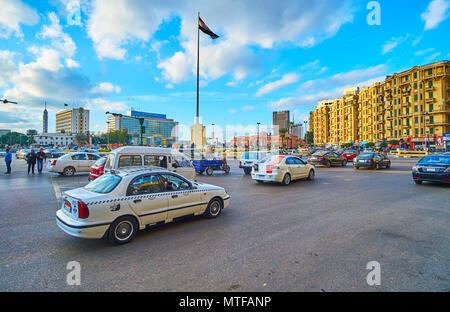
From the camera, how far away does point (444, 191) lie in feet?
31.2

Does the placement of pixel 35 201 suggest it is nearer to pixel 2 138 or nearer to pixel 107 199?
pixel 107 199

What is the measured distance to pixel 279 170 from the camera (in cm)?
1145

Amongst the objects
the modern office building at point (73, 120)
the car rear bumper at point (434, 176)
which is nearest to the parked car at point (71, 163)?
the car rear bumper at point (434, 176)

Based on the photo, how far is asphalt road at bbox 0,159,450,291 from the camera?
3107 millimetres

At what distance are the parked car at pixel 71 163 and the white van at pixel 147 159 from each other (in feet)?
25.2

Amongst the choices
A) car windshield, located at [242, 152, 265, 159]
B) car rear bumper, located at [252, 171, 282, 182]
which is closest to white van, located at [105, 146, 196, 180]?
car rear bumper, located at [252, 171, 282, 182]

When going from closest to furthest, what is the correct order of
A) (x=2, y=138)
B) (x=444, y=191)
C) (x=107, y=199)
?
(x=107, y=199)
(x=444, y=191)
(x=2, y=138)

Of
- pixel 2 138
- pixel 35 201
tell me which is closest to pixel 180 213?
pixel 35 201

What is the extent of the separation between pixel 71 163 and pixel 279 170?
13496mm

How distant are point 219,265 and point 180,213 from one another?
2057mm

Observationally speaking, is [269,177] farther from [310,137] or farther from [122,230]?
[310,137]

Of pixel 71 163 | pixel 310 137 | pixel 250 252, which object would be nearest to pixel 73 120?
pixel 310 137

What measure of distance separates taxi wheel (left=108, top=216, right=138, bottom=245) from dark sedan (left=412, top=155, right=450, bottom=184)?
41.2ft
